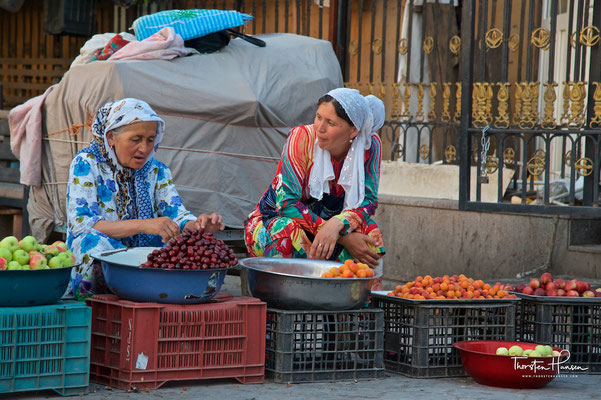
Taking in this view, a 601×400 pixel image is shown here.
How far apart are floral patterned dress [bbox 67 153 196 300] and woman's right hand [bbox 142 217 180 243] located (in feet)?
0.73

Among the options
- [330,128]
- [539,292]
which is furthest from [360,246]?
[539,292]

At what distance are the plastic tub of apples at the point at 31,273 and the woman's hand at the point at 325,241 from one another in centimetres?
133

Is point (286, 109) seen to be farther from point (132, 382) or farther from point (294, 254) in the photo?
point (132, 382)

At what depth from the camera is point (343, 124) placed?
4629 mm

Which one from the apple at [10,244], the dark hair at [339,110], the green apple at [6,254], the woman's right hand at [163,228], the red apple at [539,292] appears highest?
the dark hair at [339,110]

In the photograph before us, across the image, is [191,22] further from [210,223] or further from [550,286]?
[550,286]

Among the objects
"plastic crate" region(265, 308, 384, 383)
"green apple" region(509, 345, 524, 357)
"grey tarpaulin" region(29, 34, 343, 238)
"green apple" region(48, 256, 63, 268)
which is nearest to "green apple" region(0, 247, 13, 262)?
"green apple" region(48, 256, 63, 268)

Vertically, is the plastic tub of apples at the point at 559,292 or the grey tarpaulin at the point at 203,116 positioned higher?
the grey tarpaulin at the point at 203,116

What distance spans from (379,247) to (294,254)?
0.50m

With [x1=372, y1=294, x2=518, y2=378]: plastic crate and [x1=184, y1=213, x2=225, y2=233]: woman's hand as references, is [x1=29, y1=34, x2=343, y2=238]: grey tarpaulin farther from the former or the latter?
[x1=372, y1=294, x2=518, y2=378]: plastic crate

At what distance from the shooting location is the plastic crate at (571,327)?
4.35m

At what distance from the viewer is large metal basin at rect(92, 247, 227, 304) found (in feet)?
12.2

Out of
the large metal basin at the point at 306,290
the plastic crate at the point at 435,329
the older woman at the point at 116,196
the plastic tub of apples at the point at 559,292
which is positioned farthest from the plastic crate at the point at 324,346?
the plastic tub of apples at the point at 559,292

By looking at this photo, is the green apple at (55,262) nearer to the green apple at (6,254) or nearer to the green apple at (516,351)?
the green apple at (6,254)
